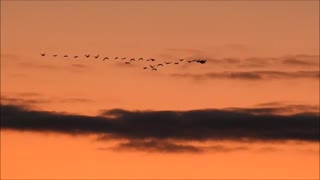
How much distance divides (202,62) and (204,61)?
3.74 meters

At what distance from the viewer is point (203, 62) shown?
10400 cm

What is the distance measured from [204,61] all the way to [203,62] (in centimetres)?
305

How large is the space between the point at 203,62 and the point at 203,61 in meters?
1.49

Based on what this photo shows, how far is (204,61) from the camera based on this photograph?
10662 centimetres

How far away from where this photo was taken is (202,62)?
104 metres

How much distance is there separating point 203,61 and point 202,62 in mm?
2112

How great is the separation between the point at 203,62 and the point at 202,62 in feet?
2.63

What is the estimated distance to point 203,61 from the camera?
10525cm
